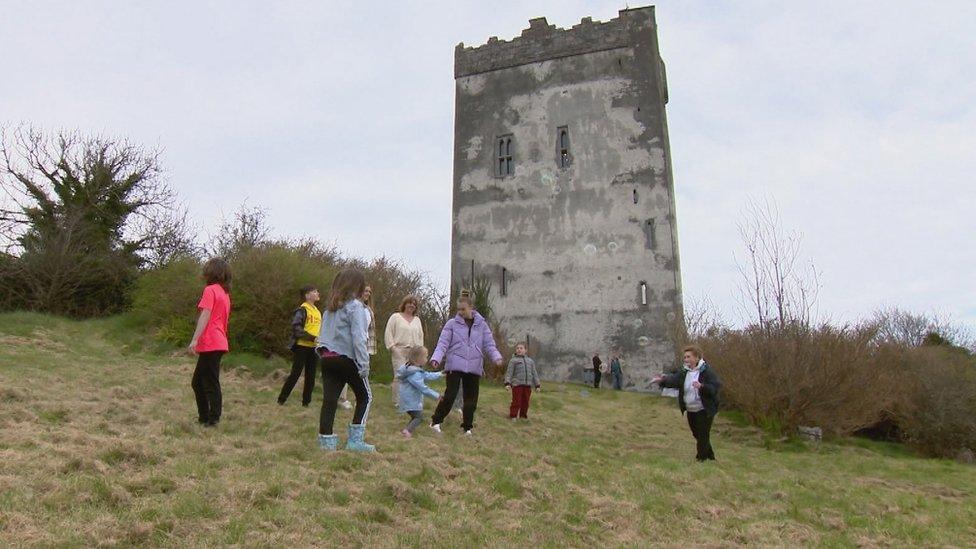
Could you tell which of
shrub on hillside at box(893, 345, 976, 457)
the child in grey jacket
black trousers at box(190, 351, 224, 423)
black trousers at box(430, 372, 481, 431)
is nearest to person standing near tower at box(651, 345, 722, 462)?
black trousers at box(430, 372, 481, 431)

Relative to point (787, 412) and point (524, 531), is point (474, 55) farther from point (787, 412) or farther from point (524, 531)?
point (524, 531)

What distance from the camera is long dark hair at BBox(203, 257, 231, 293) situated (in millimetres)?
7957

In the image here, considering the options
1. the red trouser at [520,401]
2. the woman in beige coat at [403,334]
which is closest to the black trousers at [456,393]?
the woman in beige coat at [403,334]

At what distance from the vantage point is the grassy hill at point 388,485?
476 centimetres

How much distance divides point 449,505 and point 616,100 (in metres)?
29.4

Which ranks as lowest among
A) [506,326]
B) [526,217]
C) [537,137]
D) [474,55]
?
[506,326]

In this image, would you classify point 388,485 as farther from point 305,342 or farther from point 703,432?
point 703,432

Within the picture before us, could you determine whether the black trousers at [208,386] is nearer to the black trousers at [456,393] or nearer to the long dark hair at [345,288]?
the long dark hair at [345,288]

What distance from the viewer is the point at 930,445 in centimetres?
1675

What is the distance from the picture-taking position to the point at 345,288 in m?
7.35

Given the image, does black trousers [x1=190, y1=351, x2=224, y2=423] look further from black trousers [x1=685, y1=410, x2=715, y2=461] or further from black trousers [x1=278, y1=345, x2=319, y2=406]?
black trousers [x1=685, y1=410, x2=715, y2=461]

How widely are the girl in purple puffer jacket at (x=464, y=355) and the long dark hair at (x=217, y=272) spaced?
2.73 m

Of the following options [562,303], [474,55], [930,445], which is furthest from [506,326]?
[930,445]

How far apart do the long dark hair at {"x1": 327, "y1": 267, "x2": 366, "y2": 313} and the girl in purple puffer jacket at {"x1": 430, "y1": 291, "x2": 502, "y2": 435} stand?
207cm
